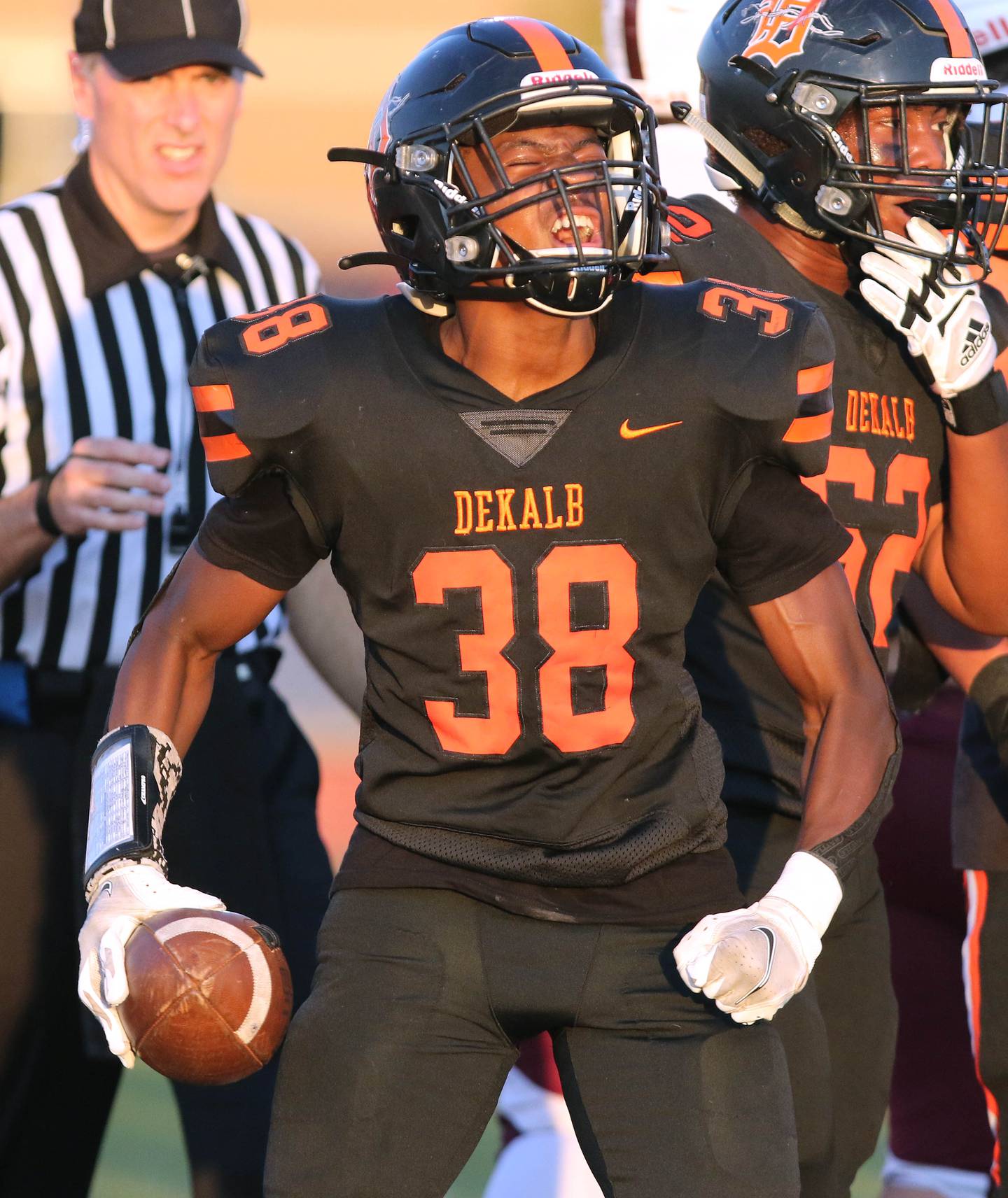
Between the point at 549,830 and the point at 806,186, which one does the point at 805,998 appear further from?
the point at 806,186


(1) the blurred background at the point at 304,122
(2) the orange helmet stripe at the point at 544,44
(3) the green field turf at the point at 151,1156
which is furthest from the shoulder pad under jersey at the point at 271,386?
(1) the blurred background at the point at 304,122

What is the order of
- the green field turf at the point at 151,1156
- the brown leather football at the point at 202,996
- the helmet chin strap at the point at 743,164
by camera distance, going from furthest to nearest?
the green field turf at the point at 151,1156
the helmet chin strap at the point at 743,164
the brown leather football at the point at 202,996

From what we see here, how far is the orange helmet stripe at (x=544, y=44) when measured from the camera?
243cm

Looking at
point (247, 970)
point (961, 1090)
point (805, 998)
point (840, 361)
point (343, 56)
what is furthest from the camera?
point (343, 56)

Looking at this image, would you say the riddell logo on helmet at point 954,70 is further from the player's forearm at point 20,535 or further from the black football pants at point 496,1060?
the player's forearm at point 20,535

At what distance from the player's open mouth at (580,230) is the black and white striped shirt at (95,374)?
142 cm

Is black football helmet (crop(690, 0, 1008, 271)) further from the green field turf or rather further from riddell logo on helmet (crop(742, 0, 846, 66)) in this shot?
the green field turf

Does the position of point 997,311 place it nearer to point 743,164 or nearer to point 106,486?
point 743,164

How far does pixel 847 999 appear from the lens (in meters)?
3.01

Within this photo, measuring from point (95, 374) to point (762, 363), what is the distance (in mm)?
1659

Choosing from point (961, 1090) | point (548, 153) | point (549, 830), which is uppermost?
point (548, 153)

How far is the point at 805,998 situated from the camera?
2.79 meters

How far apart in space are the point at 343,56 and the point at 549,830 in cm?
357

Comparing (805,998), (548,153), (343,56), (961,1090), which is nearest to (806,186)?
(548,153)
